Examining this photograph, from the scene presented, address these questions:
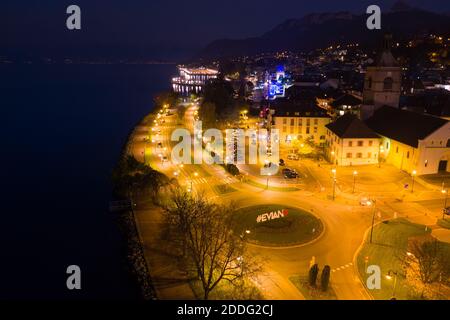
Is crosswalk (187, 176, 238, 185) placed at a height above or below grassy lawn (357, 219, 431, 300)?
above

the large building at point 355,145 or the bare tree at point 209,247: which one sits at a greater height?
the large building at point 355,145

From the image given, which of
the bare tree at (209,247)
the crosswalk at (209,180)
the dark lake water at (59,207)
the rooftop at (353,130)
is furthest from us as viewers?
the rooftop at (353,130)

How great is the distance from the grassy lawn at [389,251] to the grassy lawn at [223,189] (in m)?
14.6

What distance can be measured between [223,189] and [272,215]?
8.68 m

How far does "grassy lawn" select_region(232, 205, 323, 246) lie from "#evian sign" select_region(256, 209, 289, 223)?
0.24m

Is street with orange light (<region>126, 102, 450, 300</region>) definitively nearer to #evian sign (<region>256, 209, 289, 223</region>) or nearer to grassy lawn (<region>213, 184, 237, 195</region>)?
grassy lawn (<region>213, 184, 237, 195</region>)

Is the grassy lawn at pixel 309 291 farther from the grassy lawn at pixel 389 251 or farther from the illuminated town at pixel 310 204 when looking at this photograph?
the grassy lawn at pixel 389 251

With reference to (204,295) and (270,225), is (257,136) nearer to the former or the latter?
(270,225)

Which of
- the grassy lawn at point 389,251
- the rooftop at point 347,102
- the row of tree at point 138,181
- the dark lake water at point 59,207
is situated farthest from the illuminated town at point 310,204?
the dark lake water at point 59,207

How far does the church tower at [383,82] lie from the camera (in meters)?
53.6

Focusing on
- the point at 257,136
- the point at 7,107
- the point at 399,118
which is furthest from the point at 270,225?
the point at 7,107

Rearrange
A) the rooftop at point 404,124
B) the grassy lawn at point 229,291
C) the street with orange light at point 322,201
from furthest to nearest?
the rooftop at point 404,124
the street with orange light at point 322,201
the grassy lawn at point 229,291

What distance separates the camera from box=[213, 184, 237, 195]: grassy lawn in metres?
39.8

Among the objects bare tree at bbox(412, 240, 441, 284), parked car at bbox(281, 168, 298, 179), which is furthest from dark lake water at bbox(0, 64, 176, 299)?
parked car at bbox(281, 168, 298, 179)
